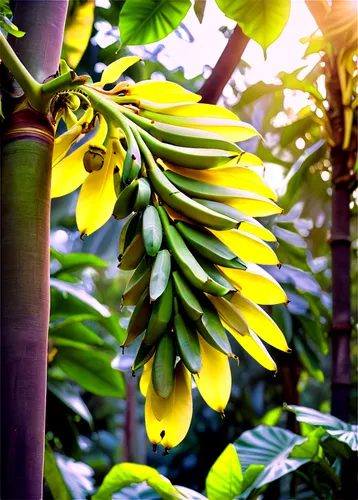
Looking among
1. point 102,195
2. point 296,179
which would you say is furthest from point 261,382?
point 102,195

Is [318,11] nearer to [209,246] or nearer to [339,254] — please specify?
[339,254]

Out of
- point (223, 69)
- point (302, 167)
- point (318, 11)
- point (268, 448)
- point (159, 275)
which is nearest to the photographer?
point (159, 275)

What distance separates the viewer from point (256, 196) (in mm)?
426

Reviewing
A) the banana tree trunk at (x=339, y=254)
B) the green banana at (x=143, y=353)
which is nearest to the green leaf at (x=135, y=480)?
the banana tree trunk at (x=339, y=254)

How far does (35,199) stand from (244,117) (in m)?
1.47

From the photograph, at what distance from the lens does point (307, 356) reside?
150cm

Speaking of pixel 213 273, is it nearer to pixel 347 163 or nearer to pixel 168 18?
pixel 168 18

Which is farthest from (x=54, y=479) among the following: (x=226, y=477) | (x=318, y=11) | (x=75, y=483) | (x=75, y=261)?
(x=318, y=11)

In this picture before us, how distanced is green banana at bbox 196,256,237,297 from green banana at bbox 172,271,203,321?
17 mm

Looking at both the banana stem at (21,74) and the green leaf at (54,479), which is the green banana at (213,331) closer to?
the banana stem at (21,74)

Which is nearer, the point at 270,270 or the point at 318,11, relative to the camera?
the point at 318,11

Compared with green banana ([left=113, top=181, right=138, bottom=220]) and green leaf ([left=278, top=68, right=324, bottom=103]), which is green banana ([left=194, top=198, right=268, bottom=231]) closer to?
green banana ([left=113, top=181, right=138, bottom=220])

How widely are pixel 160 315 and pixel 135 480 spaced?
582 millimetres

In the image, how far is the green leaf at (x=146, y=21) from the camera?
536 mm
